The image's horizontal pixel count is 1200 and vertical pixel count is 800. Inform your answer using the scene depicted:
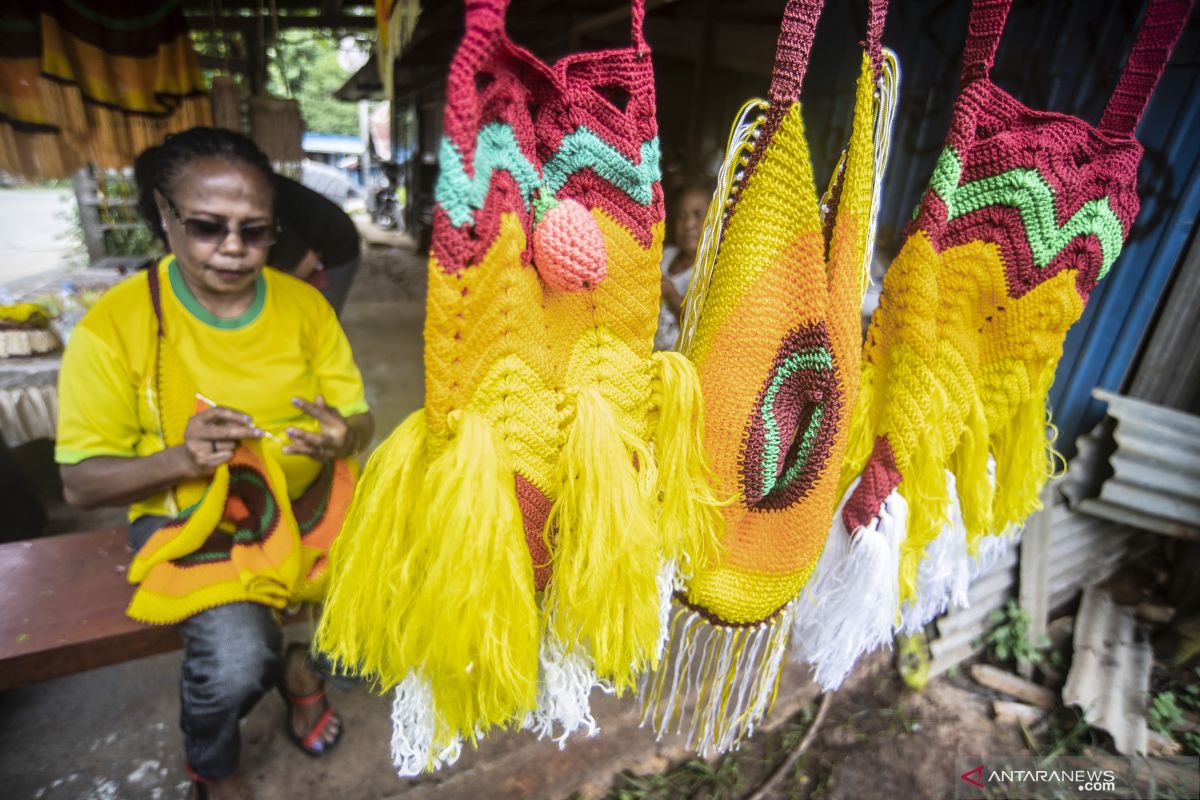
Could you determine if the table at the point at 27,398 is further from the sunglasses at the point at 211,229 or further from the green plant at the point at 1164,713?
the green plant at the point at 1164,713

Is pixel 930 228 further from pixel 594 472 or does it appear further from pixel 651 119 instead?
pixel 594 472

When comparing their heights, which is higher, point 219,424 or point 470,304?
point 470,304

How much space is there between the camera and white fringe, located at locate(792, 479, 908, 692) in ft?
3.05

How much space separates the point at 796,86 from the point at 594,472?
52 centimetres

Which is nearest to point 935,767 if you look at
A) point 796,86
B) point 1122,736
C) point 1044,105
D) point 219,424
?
point 1122,736

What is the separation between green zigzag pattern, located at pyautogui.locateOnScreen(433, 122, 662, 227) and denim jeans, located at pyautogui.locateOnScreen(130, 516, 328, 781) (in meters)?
1.19

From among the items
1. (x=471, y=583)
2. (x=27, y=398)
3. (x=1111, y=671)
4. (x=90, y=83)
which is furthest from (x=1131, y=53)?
(x=27, y=398)

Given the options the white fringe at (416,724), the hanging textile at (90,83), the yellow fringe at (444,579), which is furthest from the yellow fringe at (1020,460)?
the hanging textile at (90,83)

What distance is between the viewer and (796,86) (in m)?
0.69

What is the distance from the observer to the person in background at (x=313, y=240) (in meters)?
2.06

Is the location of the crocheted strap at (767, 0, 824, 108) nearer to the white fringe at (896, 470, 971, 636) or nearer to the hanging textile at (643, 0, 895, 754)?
the hanging textile at (643, 0, 895, 754)

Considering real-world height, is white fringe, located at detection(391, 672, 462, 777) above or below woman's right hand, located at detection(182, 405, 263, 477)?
below

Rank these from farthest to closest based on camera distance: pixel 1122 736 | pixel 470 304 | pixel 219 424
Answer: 1. pixel 1122 736
2. pixel 219 424
3. pixel 470 304

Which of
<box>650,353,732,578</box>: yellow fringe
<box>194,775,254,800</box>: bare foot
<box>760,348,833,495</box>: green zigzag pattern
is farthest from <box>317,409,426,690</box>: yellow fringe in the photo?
<box>194,775,254,800</box>: bare foot
